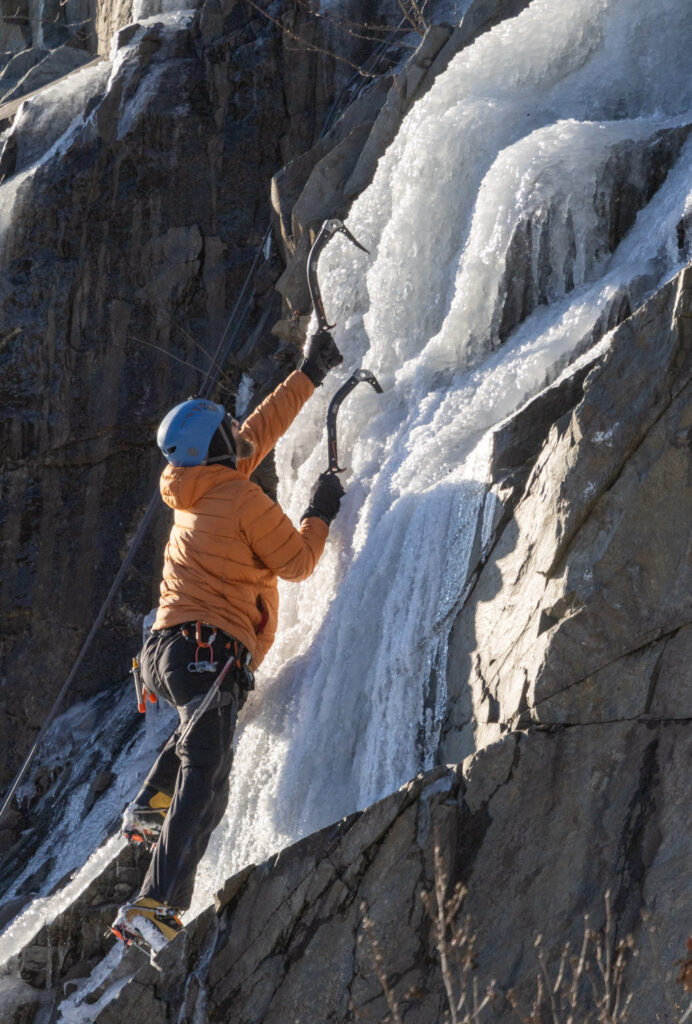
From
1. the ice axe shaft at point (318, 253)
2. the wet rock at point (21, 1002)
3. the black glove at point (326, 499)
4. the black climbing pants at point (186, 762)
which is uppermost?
the ice axe shaft at point (318, 253)

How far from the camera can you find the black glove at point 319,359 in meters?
6.21

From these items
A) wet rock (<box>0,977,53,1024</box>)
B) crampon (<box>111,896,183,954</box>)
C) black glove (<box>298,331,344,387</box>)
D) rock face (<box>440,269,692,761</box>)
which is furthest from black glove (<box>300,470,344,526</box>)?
wet rock (<box>0,977,53,1024</box>)

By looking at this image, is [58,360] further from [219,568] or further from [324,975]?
[324,975]

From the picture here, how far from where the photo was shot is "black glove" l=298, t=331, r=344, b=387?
6.21 m

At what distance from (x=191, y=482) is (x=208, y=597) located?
459 millimetres

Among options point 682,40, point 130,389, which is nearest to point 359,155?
point 682,40

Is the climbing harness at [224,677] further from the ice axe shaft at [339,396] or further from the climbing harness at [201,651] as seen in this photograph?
the ice axe shaft at [339,396]

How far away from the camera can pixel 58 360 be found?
9.92 meters

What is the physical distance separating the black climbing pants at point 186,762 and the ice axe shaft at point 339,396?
1.37 m

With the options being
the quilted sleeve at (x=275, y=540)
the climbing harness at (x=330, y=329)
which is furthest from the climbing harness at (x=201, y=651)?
the climbing harness at (x=330, y=329)

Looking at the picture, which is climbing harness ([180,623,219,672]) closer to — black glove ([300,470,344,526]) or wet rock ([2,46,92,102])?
black glove ([300,470,344,526])

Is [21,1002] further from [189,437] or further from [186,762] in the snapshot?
[189,437]

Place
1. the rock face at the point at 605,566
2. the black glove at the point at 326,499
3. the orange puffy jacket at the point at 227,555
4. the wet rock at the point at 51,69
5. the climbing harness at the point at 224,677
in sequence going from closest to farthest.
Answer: the rock face at the point at 605,566 < the climbing harness at the point at 224,677 < the orange puffy jacket at the point at 227,555 < the black glove at the point at 326,499 < the wet rock at the point at 51,69

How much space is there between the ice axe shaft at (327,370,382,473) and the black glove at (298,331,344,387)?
0.11 m
